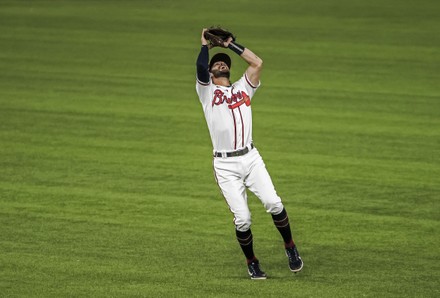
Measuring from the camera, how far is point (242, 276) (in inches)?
369

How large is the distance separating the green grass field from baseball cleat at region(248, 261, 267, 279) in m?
0.13

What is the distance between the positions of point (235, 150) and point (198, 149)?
4971 mm

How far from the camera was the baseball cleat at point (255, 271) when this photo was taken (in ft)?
30.4

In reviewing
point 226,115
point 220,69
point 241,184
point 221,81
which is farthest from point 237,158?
point 220,69

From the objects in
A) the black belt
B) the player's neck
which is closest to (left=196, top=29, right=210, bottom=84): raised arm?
the player's neck

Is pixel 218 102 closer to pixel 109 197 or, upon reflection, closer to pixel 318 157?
pixel 109 197

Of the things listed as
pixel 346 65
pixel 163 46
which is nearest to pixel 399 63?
pixel 346 65

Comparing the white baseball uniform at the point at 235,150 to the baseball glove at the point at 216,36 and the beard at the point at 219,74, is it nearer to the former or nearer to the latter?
the beard at the point at 219,74

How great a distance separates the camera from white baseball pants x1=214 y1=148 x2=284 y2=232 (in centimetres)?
923

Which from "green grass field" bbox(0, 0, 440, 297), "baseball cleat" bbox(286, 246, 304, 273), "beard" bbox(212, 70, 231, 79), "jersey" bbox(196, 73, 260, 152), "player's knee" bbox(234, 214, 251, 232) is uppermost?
"beard" bbox(212, 70, 231, 79)

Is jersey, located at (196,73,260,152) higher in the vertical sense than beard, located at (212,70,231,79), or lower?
lower

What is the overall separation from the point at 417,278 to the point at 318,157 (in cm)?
459

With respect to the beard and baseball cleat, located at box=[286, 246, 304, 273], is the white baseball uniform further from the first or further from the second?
baseball cleat, located at box=[286, 246, 304, 273]

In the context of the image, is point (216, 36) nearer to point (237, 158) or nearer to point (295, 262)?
point (237, 158)
